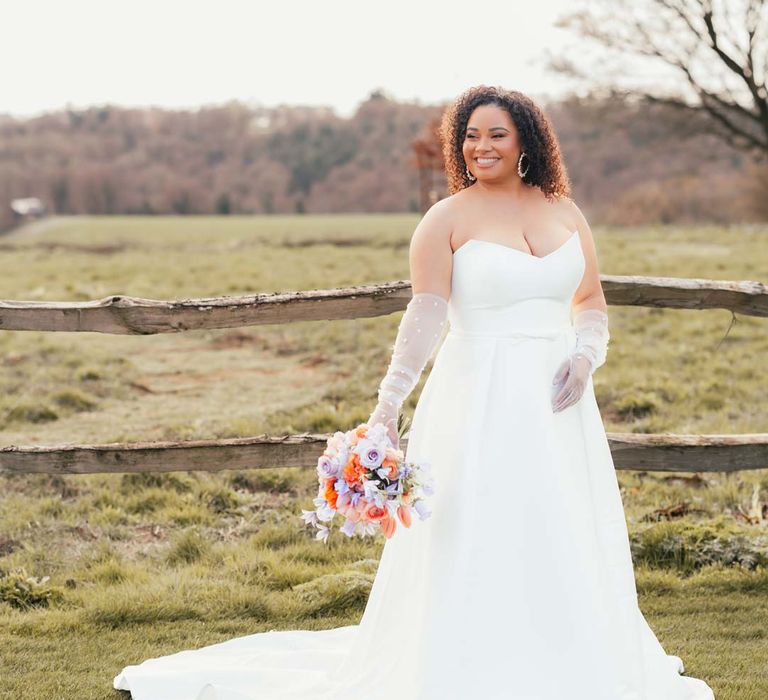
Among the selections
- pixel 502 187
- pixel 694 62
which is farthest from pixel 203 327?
pixel 694 62

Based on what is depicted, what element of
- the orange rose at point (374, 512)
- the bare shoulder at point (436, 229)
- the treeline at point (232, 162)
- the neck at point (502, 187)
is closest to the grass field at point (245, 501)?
the orange rose at point (374, 512)

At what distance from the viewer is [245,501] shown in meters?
6.10

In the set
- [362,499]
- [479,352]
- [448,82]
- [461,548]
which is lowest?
[461,548]

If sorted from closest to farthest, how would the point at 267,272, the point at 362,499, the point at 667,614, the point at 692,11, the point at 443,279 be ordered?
the point at 362,499 < the point at 443,279 < the point at 667,614 < the point at 267,272 < the point at 692,11

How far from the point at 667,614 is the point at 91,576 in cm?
281

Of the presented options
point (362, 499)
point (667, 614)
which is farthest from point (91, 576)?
point (667, 614)

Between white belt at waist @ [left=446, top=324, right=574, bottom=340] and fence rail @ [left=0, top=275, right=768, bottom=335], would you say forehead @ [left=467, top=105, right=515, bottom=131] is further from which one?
fence rail @ [left=0, top=275, right=768, bottom=335]

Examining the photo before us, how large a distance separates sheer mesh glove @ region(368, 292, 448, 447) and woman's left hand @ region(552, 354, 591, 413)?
458 millimetres

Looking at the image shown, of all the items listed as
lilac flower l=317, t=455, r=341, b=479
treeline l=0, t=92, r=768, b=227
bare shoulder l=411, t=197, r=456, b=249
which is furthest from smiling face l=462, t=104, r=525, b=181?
treeline l=0, t=92, r=768, b=227

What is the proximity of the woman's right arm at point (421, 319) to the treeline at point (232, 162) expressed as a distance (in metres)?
32.1

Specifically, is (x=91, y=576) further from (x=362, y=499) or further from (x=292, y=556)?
(x=362, y=499)

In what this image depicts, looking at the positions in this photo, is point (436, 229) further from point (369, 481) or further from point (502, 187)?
point (369, 481)

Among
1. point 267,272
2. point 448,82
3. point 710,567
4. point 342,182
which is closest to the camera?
point 448,82

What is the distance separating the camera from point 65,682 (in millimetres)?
3928
